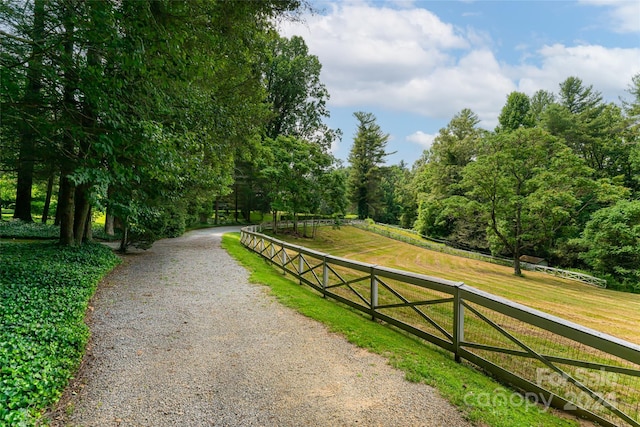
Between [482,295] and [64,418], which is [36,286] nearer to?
[64,418]

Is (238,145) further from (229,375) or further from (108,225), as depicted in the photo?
(108,225)

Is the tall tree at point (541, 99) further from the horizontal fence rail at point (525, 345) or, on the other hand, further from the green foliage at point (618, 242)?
the horizontal fence rail at point (525, 345)

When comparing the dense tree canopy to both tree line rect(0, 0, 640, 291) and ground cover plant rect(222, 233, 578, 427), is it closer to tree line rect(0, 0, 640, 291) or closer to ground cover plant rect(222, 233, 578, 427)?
tree line rect(0, 0, 640, 291)

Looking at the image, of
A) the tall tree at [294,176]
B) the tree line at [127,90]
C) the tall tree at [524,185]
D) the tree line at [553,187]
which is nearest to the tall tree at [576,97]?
the tree line at [553,187]

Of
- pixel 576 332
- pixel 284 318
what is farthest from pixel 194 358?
pixel 576 332

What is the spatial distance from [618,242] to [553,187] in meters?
5.19

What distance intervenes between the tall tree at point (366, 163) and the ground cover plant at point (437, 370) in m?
40.7

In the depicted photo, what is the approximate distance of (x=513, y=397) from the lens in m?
3.14

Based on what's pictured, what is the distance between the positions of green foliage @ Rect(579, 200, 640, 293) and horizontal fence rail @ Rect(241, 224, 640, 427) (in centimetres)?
2073

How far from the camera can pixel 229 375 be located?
130 inches

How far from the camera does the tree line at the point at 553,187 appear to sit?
18.2 meters

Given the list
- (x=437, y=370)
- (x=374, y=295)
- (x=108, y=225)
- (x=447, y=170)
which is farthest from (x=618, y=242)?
(x=108, y=225)

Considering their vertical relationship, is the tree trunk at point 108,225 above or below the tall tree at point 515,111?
below

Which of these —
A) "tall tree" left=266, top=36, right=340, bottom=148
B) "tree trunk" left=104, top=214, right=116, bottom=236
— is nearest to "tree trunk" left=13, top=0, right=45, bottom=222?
"tree trunk" left=104, top=214, right=116, bottom=236
